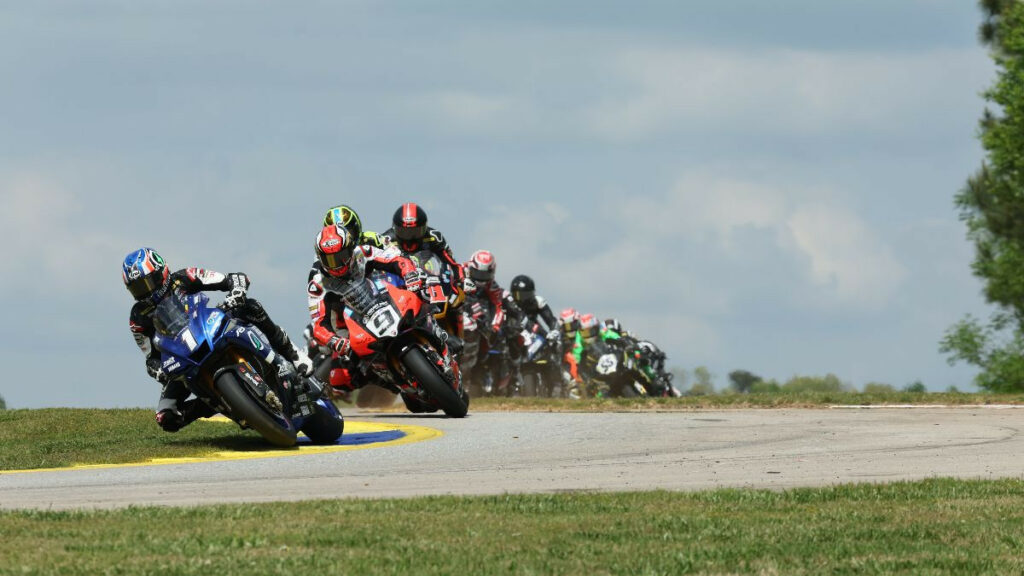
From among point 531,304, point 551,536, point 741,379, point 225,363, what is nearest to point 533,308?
point 531,304

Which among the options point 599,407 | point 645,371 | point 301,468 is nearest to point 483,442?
point 301,468

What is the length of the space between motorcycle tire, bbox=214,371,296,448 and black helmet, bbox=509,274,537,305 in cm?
1817

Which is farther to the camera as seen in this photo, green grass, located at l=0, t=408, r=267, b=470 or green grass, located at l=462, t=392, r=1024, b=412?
green grass, located at l=462, t=392, r=1024, b=412

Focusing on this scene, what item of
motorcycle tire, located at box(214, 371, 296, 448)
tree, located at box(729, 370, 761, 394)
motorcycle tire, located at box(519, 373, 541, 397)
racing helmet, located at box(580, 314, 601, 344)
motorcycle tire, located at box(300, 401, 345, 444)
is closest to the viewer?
motorcycle tire, located at box(214, 371, 296, 448)

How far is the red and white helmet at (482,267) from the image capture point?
27625mm

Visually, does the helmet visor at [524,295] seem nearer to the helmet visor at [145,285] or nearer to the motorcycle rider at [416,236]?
the motorcycle rider at [416,236]

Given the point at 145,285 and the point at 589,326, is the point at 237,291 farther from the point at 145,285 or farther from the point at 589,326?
the point at 589,326

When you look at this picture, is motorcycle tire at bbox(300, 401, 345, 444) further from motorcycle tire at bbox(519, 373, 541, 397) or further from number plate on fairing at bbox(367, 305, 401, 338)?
→ motorcycle tire at bbox(519, 373, 541, 397)

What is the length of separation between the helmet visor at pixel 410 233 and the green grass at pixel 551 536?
34.4ft

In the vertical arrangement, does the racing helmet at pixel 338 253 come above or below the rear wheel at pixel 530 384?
above

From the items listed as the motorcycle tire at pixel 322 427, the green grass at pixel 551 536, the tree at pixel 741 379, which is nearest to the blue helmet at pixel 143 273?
the motorcycle tire at pixel 322 427

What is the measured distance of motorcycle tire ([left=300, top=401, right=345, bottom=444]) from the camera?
15.7 m

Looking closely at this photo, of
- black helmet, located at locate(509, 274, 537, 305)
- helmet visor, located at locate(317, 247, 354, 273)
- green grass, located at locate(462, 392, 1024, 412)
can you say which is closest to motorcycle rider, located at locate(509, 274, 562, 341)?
black helmet, located at locate(509, 274, 537, 305)

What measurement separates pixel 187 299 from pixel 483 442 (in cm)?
321
